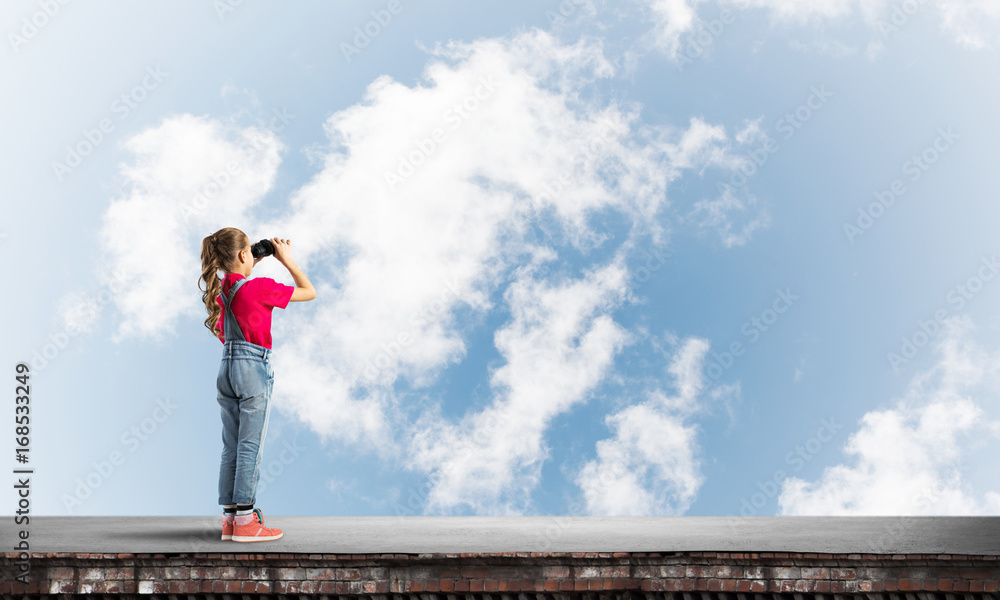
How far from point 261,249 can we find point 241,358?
1032mm

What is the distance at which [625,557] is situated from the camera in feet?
18.7

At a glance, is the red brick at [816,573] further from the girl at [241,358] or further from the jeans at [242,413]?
the jeans at [242,413]

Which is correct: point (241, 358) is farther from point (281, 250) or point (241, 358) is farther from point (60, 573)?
point (60, 573)

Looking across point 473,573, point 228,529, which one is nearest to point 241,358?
point 228,529

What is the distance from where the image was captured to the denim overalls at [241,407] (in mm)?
6656

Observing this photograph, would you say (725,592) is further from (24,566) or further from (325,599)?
(24,566)

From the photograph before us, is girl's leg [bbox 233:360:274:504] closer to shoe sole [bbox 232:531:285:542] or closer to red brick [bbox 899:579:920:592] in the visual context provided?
shoe sole [bbox 232:531:285:542]

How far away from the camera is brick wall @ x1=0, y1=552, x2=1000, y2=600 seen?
18.6ft

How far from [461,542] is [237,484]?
1.94 m

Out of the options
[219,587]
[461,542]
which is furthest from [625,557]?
[219,587]

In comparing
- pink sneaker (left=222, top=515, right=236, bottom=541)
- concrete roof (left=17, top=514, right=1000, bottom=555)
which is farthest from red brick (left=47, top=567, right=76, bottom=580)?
pink sneaker (left=222, top=515, right=236, bottom=541)

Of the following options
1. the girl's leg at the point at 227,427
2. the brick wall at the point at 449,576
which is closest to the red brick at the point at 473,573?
the brick wall at the point at 449,576

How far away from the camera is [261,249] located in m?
7.11

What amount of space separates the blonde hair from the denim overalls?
22cm
